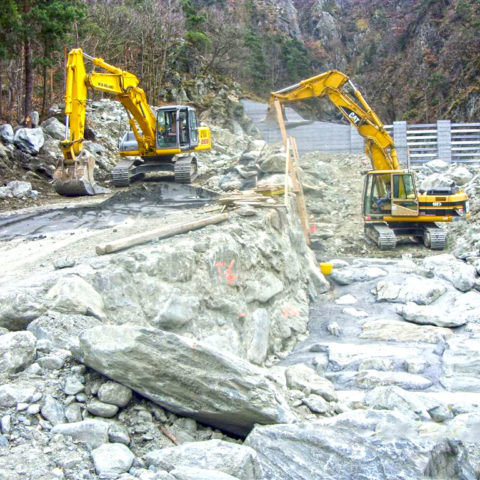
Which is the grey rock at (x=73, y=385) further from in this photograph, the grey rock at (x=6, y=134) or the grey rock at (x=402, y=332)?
the grey rock at (x=6, y=134)

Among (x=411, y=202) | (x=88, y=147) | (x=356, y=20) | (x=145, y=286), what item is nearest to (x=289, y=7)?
(x=356, y=20)

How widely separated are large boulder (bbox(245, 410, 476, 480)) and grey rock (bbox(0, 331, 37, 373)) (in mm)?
1679

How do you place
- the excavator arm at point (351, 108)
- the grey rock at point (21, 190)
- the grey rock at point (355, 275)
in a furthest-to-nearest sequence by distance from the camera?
1. the excavator arm at point (351, 108)
2. the grey rock at point (21, 190)
3. the grey rock at point (355, 275)

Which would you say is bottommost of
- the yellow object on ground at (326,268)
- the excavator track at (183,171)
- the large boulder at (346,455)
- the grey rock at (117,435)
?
the yellow object on ground at (326,268)

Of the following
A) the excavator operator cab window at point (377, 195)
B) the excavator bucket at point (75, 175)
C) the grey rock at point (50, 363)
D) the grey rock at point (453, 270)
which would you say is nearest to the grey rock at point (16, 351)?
the grey rock at point (50, 363)

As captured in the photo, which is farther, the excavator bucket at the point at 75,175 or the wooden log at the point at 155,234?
the excavator bucket at the point at 75,175

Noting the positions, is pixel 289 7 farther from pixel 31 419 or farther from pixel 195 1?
pixel 31 419

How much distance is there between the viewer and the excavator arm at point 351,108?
46.5 ft

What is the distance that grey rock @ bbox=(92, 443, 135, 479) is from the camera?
3139 mm

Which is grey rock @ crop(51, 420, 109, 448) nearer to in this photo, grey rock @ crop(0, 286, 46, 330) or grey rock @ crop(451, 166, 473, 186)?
grey rock @ crop(0, 286, 46, 330)

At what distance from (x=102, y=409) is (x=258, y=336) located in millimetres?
4002

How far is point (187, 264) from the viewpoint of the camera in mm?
6812

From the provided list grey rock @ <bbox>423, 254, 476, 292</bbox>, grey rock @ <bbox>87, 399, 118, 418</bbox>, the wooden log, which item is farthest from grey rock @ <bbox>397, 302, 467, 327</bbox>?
grey rock @ <bbox>87, 399, 118, 418</bbox>

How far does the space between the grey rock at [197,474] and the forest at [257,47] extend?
15850 millimetres
